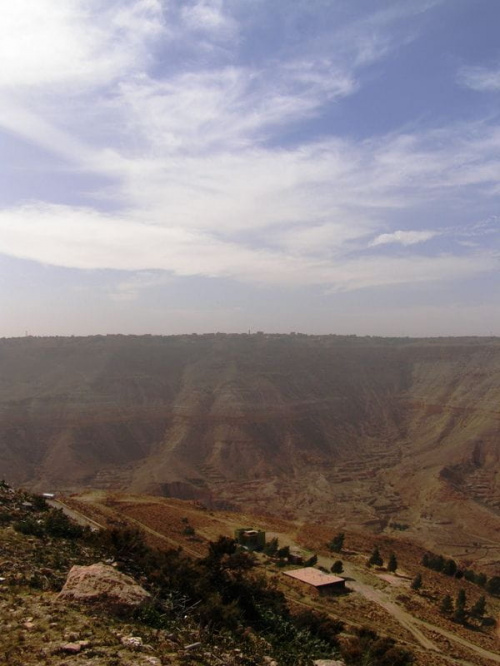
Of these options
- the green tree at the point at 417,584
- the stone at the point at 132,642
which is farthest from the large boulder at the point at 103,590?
the green tree at the point at 417,584

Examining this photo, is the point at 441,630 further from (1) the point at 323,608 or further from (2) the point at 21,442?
(2) the point at 21,442

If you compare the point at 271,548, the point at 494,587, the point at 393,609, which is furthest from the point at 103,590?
the point at 494,587

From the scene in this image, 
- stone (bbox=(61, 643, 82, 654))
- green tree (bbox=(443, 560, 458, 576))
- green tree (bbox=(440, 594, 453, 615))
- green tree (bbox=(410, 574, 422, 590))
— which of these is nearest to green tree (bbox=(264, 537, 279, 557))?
green tree (bbox=(410, 574, 422, 590))

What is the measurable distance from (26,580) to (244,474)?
169 feet

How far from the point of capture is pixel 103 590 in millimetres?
10625

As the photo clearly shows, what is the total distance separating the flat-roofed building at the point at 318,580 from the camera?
19.9 meters

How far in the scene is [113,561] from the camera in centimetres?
1419

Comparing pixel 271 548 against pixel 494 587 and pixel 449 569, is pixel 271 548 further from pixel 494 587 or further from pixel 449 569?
pixel 494 587

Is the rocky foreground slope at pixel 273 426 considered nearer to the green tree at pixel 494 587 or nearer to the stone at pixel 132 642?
the green tree at pixel 494 587

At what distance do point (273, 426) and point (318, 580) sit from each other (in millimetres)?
50218

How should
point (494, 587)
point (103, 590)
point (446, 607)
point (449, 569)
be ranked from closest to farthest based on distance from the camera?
point (103, 590) < point (446, 607) < point (494, 587) < point (449, 569)

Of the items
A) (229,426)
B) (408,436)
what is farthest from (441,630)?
(408,436)

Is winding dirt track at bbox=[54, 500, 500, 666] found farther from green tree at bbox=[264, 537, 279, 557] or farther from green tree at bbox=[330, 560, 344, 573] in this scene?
green tree at bbox=[264, 537, 279, 557]

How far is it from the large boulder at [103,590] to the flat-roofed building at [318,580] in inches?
406
